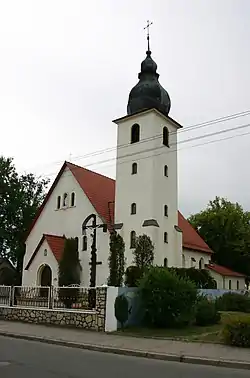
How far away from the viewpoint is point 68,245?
33.0 m

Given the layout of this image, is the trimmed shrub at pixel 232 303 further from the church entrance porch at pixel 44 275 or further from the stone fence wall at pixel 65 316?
→ the church entrance porch at pixel 44 275

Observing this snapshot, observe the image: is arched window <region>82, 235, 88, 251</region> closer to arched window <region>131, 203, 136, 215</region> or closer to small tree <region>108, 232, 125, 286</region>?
small tree <region>108, 232, 125, 286</region>

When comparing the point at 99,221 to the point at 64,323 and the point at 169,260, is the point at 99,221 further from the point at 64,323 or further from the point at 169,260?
the point at 64,323

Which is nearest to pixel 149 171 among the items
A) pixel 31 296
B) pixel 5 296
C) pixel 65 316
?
pixel 5 296

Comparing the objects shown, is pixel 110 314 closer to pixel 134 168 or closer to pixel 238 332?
pixel 238 332

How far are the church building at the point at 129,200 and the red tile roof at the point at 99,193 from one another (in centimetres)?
9

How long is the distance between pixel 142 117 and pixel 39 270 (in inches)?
546

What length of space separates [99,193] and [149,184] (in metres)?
5.18

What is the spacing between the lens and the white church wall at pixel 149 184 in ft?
108

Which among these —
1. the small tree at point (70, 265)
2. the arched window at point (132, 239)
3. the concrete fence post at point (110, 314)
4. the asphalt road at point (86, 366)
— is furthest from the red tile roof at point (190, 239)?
the asphalt road at point (86, 366)

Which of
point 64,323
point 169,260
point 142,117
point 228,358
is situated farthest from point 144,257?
point 228,358

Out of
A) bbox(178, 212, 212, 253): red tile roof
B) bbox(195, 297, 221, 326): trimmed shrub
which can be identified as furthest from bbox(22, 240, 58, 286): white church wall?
bbox(195, 297, 221, 326): trimmed shrub

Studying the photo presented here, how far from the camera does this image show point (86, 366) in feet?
33.2

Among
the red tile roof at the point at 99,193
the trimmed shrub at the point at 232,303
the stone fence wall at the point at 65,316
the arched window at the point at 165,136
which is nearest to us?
the stone fence wall at the point at 65,316
